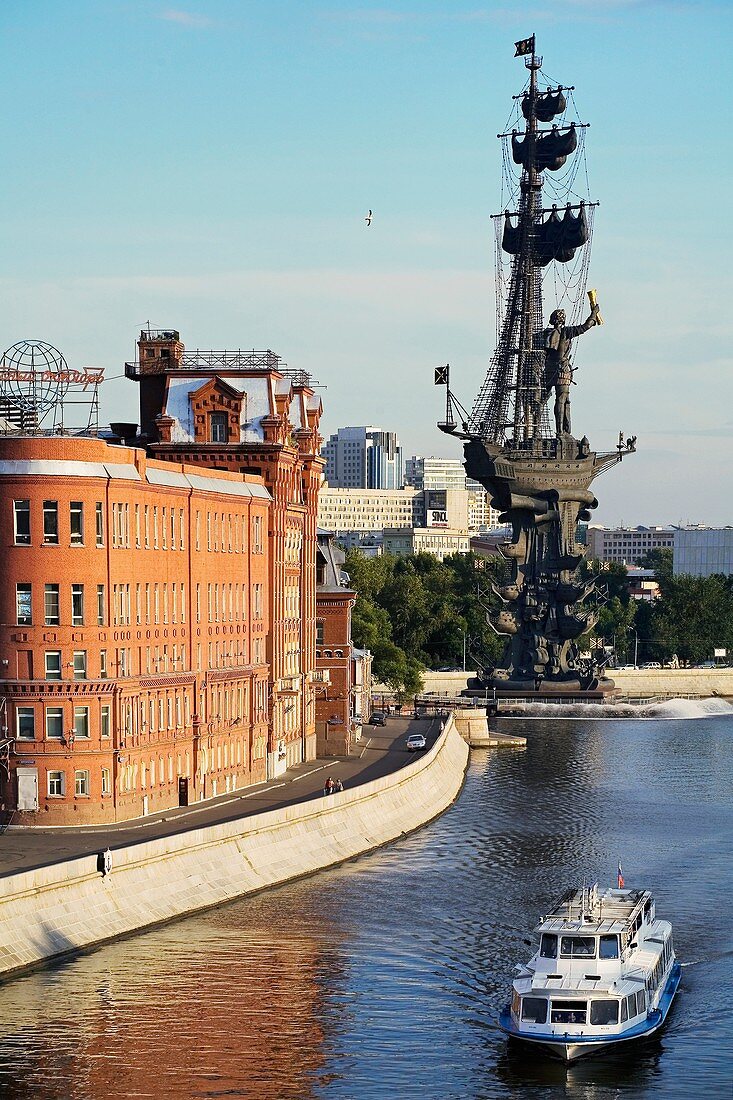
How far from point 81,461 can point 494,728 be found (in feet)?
322

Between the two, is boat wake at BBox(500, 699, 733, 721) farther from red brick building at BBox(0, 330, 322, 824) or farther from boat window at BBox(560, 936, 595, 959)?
boat window at BBox(560, 936, 595, 959)

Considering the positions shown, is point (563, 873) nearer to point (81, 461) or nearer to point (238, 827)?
point (238, 827)

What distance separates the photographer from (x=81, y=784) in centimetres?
7856

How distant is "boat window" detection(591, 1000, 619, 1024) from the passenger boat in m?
0.03

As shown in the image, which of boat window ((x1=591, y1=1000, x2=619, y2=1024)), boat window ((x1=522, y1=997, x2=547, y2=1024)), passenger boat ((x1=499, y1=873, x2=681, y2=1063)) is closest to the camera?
passenger boat ((x1=499, y1=873, x2=681, y2=1063))

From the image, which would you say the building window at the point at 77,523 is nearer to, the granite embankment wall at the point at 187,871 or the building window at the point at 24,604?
the building window at the point at 24,604

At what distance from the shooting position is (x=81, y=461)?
79.3m

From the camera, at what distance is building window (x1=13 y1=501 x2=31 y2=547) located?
78938 millimetres

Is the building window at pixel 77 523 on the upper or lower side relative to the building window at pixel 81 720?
upper

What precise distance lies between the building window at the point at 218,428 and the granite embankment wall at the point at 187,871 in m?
20.1

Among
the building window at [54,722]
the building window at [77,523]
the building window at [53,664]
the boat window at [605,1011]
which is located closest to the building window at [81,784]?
the building window at [54,722]

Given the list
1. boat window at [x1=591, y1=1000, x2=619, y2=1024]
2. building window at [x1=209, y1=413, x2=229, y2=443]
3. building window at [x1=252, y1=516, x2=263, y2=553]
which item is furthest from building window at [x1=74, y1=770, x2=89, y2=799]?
boat window at [x1=591, y1=1000, x2=619, y2=1024]

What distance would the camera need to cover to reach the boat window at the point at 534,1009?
5616 cm


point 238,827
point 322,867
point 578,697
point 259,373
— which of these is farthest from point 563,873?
point 578,697
